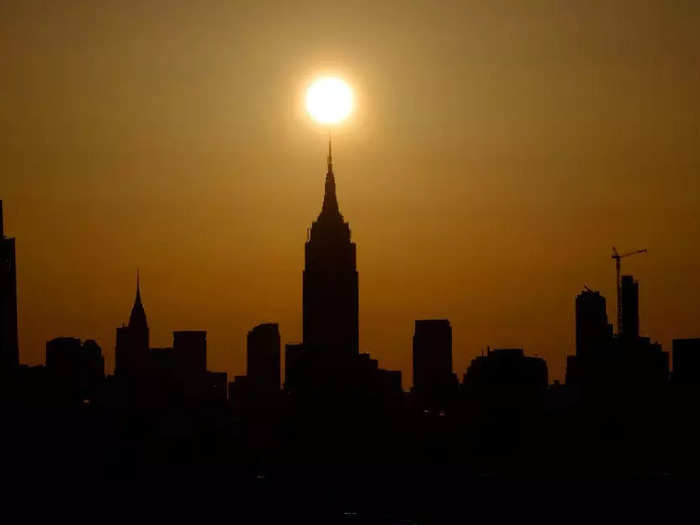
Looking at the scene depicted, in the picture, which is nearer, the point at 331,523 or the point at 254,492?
the point at 331,523

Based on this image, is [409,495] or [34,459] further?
[409,495]

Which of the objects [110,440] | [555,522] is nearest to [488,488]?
[555,522]

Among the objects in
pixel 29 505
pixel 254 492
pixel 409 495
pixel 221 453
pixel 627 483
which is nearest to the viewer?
pixel 29 505

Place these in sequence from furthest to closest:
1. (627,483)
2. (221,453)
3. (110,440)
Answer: (221,453) → (627,483) → (110,440)

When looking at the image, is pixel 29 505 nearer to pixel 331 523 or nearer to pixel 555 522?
pixel 331 523

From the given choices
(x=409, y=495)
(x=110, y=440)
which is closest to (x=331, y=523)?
(x=110, y=440)

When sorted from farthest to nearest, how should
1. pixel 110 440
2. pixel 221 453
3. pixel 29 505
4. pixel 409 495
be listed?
pixel 221 453 → pixel 409 495 → pixel 110 440 → pixel 29 505

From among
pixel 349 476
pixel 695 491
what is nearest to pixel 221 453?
pixel 349 476

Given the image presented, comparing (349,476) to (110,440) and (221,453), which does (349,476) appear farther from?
(110,440)

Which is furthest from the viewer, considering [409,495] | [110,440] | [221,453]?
[221,453]
